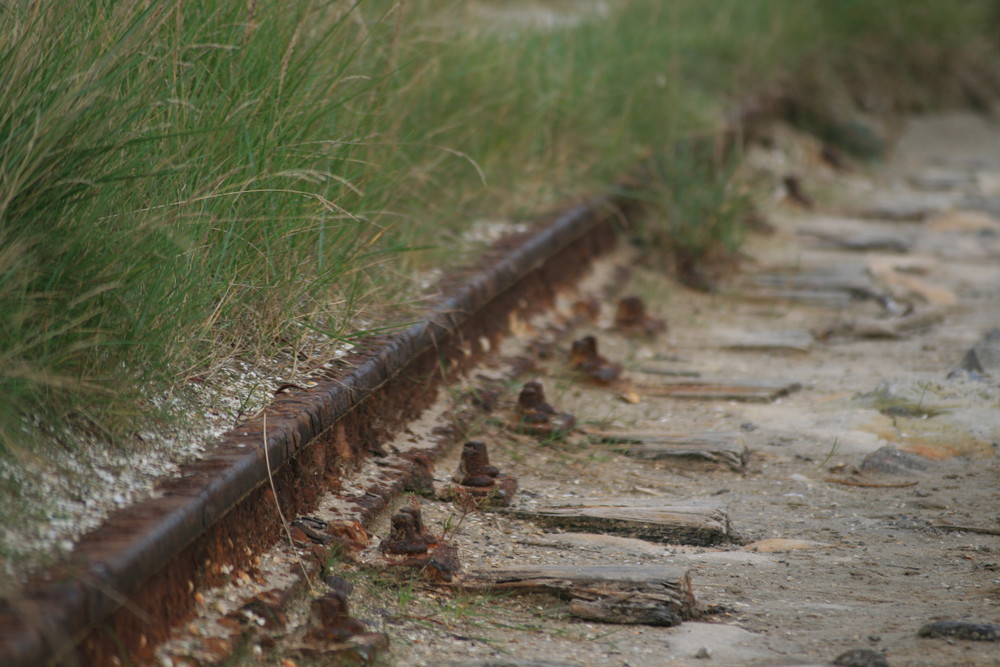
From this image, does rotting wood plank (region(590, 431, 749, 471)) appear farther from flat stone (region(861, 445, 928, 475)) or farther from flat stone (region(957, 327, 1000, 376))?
flat stone (region(957, 327, 1000, 376))

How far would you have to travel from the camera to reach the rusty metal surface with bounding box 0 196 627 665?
156 centimetres

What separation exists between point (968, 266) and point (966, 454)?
268 centimetres

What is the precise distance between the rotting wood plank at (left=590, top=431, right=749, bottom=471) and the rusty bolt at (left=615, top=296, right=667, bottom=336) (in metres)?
1.06

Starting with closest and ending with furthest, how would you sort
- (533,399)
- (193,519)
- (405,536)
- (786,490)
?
1. (193,519)
2. (405,536)
3. (786,490)
4. (533,399)

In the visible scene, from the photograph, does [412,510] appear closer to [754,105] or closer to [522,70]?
[522,70]

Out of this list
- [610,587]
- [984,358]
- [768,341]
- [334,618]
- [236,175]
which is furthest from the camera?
[768,341]

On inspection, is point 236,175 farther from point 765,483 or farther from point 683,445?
point 765,483

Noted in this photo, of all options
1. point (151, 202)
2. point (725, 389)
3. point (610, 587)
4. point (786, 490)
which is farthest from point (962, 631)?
point (151, 202)

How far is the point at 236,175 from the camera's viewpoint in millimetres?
2668

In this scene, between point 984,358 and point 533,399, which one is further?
point 984,358

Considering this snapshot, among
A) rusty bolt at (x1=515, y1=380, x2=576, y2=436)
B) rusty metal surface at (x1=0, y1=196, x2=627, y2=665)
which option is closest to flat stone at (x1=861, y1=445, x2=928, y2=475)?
rusty bolt at (x1=515, y1=380, x2=576, y2=436)

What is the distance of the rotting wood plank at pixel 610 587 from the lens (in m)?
2.24

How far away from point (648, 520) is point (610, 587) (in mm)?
422

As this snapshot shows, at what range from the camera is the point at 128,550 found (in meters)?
1.71
